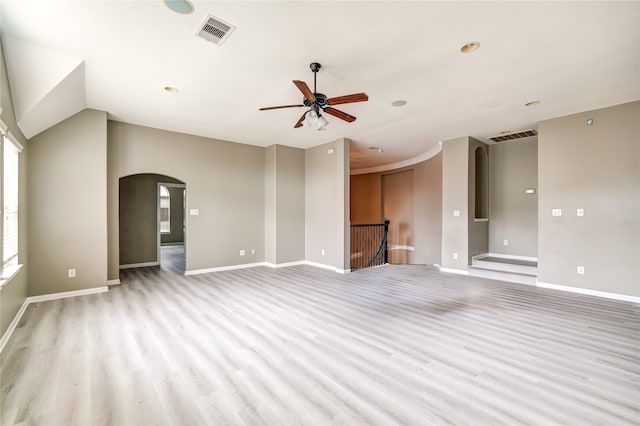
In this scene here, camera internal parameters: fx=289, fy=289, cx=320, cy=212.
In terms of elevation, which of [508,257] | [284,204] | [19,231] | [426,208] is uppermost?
[284,204]

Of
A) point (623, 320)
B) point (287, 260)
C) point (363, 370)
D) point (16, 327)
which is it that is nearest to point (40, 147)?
point (16, 327)

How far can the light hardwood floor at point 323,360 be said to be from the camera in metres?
2.04

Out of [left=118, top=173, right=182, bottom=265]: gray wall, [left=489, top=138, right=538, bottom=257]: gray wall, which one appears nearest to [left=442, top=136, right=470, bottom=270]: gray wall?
[left=489, top=138, right=538, bottom=257]: gray wall

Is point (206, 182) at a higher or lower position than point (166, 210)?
higher

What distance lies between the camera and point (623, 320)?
378cm

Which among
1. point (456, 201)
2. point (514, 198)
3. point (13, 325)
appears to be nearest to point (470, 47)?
point (456, 201)

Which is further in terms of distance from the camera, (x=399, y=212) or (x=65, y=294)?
(x=399, y=212)

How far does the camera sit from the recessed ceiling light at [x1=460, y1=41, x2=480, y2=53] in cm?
301

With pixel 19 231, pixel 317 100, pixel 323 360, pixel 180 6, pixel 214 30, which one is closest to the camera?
pixel 180 6

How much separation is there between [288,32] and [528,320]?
4500mm

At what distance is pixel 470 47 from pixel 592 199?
3.90 metres

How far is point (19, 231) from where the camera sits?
4.02 m

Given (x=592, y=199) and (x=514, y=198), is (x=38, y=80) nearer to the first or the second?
(x=592, y=199)

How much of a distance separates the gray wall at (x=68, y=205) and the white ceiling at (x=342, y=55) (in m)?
0.62
